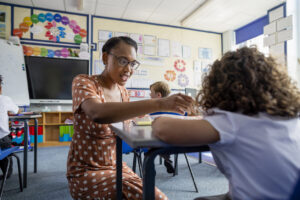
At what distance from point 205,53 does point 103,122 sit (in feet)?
16.4

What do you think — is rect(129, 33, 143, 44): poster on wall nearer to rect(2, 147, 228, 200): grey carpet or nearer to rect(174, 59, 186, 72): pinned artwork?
rect(174, 59, 186, 72): pinned artwork

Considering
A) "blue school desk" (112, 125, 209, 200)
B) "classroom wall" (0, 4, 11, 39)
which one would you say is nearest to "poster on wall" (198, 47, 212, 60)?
"classroom wall" (0, 4, 11, 39)

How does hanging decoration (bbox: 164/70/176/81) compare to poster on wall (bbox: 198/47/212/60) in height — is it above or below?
below

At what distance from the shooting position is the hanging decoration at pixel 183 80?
16.4ft

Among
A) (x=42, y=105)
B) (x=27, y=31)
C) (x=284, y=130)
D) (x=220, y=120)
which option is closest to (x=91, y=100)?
(x=220, y=120)

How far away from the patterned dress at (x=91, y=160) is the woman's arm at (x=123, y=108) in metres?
0.10

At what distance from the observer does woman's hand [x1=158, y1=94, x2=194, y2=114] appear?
2.54ft

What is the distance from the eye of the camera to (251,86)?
582 millimetres

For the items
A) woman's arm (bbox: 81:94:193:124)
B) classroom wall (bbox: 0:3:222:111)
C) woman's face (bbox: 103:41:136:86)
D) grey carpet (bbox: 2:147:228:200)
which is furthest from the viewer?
classroom wall (bbox: 0:3:222:111)

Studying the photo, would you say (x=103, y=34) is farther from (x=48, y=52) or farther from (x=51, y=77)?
(x=51, y=77)

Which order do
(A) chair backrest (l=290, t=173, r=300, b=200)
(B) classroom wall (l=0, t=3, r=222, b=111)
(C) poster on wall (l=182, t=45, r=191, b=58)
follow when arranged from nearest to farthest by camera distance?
1. (A) chair backrest (l=290, t=173, r=300, b=200)
2. (B) classroom wall (l=0, t=3, r=222, b=111)
3. (C) poster on wall (l=182, t=45, r=191, b=58)

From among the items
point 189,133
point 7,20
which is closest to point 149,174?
point 189,133

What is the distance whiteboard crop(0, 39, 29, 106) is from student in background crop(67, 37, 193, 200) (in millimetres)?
3276

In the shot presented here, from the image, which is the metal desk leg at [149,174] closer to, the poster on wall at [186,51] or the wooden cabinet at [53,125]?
the wooden cabinet at [53,125]
